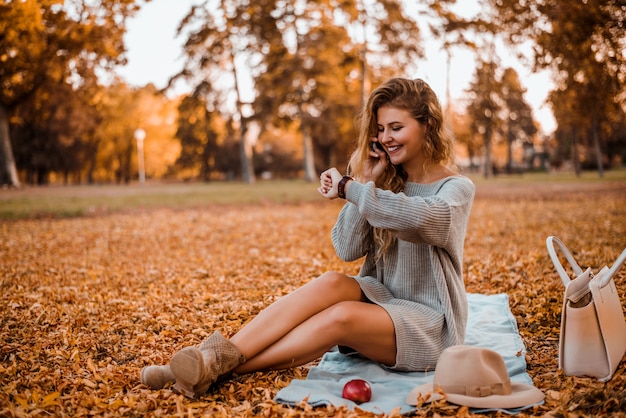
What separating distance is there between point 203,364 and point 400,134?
1784mm

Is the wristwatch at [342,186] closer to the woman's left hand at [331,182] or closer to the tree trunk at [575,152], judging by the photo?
the woman's left hand at [331,182]

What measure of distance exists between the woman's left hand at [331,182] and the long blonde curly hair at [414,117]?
433 millimetres

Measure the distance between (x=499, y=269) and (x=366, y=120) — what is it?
3.51m

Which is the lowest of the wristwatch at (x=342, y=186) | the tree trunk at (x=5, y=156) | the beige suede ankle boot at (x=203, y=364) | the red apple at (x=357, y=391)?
the red apple at (x=357, y=391)

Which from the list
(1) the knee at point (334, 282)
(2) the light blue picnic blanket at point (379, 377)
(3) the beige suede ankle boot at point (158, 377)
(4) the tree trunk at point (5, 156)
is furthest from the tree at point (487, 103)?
(4) the tree trunk at point (5, 156)

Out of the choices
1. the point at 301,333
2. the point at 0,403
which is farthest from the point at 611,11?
the point at 0,403

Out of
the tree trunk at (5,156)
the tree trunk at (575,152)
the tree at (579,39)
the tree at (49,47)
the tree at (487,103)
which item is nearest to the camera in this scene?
the tree at (579,39)

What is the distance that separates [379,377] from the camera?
319 centimetres

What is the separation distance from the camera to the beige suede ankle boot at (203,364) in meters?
2.78

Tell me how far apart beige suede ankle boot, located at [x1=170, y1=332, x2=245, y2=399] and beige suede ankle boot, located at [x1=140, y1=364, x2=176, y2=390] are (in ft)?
0.31

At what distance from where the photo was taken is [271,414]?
2.73 m

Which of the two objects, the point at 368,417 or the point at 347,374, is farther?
the point at 347,374

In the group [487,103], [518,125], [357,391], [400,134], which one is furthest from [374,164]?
[518,125]

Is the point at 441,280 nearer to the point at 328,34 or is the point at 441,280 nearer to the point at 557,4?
the point at 557,4
